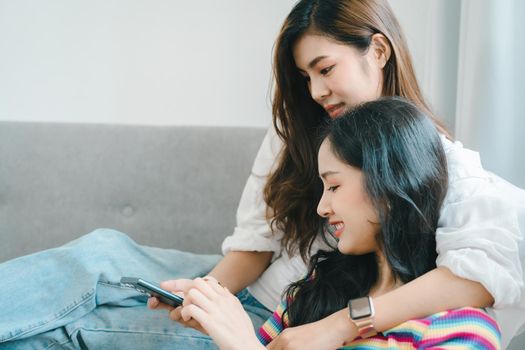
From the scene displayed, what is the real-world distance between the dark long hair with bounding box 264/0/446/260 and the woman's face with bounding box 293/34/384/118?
0.02 metres

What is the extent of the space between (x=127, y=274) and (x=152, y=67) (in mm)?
921

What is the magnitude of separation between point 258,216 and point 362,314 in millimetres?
558

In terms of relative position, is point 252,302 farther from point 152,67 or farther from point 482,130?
point 152,67

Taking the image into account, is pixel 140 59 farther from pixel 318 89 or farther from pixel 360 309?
pixel 360 309

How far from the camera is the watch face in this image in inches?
35.0

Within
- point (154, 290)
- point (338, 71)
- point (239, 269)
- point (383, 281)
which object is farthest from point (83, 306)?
point (338, 71)

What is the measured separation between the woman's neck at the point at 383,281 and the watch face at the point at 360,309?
0.14 m

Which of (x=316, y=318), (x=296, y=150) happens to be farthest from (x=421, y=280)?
(x=296, y=150)

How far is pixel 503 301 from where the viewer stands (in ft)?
2.97

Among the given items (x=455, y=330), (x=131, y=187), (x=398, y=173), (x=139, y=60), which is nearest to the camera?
(x=455, y=330)

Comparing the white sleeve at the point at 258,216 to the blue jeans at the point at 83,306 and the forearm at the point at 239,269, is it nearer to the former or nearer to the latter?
the forearm at the point at 239,269

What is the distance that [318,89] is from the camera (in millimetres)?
1255

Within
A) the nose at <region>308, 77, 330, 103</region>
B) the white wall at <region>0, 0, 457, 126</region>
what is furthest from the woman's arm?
the white wall at <region>0, 0, 457, 126</region>

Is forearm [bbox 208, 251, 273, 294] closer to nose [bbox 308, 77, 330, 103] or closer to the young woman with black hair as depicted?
the young woman with black hair
